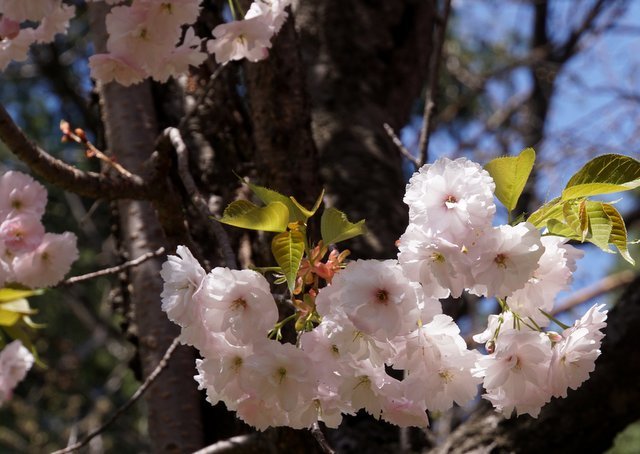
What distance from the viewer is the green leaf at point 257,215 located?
816mm

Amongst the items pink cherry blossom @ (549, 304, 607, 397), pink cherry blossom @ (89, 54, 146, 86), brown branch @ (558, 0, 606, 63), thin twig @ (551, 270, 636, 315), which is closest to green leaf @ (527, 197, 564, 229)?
pink cherry blossom @ (549, 304, 607, 397)

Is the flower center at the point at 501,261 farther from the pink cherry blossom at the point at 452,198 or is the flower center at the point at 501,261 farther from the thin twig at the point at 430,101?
the thin twig at the point at 430,101

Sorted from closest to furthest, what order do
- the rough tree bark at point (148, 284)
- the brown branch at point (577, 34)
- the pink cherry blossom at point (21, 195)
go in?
the pink cherry blossom at point (21, 195) → the rough tree bark at point (148, 284) → the brown branch at point (577, 34)

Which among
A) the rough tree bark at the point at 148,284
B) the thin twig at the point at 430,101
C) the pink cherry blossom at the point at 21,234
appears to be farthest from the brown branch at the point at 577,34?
the pink cherry blossom at the point at 21,234

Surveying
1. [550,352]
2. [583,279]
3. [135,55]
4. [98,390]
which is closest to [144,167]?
[135,55]

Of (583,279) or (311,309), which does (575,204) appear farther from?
(583,279)

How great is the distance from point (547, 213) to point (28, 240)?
744 mm

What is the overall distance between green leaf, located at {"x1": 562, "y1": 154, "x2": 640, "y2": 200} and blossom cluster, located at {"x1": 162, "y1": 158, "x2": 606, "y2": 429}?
6 cm

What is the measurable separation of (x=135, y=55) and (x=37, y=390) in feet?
14.9

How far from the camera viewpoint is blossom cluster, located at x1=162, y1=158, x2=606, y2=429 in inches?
30.3

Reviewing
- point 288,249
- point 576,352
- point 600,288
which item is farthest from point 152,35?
point 600,288

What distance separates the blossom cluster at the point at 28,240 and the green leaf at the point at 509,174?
27.1 inches

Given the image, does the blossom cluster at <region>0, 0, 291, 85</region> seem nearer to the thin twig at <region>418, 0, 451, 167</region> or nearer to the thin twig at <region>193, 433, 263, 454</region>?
the thin twig at <region>418, 0, 451, 167</region>

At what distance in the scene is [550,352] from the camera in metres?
0.85
